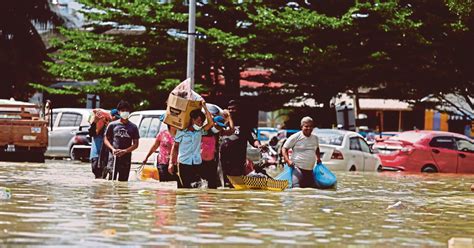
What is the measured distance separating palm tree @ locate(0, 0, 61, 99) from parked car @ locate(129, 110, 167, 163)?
82.9 ft

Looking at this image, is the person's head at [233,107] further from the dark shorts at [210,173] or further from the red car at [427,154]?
the red car at [427,154]

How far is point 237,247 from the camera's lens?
11.6m

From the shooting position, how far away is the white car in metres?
34.3

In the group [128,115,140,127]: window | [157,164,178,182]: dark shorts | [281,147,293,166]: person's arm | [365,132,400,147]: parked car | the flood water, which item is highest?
[128,115,140,127]: window

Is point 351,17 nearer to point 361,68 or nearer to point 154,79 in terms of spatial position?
point 361,68

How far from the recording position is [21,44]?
58281 millimetres

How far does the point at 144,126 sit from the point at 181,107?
38.1ft

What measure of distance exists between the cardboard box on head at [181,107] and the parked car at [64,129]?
61.5 feet

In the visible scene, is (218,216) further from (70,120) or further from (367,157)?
(70,120)

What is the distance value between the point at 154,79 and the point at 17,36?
14211mm

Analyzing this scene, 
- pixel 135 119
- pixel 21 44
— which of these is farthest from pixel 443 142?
pixel 21 44

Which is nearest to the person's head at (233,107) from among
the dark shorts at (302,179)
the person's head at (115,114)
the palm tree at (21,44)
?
the dark shorts at (302,179)

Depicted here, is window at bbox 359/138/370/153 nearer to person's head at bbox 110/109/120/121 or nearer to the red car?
the red car

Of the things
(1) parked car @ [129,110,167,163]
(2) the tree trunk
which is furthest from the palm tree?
(1) parked car @ [129,110,167,163]
